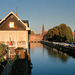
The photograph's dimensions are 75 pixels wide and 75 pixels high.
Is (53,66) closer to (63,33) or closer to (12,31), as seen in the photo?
(12,31)

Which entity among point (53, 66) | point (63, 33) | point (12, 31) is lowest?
point (53, 66)

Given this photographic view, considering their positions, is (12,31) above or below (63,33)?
below

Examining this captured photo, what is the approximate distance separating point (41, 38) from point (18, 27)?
153 metres

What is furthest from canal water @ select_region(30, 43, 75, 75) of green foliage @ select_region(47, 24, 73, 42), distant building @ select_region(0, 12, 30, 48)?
green foliage @ select_region(47, 24, 73, 42)

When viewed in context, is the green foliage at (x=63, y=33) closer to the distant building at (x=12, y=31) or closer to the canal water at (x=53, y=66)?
the canal water at (x=53, y=66)

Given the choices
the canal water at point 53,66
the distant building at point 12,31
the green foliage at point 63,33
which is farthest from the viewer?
the green foliage at point 63,33

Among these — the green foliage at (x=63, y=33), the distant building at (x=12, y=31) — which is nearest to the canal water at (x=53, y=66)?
the distant building at (x=12, y=31)

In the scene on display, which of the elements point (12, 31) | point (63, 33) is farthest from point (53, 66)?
point (63, 33)

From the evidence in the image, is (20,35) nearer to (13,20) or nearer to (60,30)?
(13,20)

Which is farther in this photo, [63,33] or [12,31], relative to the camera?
[63,33]

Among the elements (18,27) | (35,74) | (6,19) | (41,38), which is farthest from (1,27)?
(41,38)

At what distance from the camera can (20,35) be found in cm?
2281

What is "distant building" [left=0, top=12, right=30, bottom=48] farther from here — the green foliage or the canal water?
the green foliage

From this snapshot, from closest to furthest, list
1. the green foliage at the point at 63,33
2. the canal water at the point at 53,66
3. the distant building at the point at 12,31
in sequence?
the canal water at the point at 53,66
the distant building at the point at 12,31
the green foliage at the point at 63,33
